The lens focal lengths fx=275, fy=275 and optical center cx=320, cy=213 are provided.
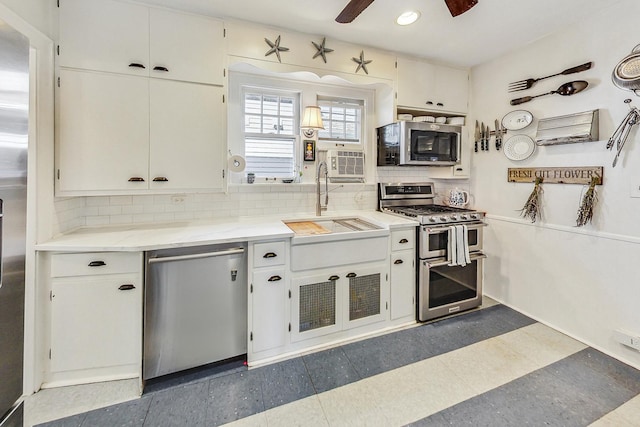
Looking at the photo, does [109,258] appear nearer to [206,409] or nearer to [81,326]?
[81,326]

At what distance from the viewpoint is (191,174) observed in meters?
2.11

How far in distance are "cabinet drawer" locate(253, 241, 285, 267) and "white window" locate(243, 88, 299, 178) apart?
96cm

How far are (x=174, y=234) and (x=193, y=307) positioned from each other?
1.69 feet

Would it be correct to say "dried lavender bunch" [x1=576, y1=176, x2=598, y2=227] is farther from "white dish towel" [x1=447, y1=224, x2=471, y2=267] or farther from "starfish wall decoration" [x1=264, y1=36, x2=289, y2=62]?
"starfish wall decoration" [x1=264, y1=36, x2=289, y2=62]

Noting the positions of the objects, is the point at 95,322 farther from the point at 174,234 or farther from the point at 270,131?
the point at 270,131

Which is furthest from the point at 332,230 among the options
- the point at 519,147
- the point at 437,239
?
the point at 519,147

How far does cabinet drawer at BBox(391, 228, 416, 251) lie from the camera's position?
241cm

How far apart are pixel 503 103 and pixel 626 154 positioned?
3.82ft

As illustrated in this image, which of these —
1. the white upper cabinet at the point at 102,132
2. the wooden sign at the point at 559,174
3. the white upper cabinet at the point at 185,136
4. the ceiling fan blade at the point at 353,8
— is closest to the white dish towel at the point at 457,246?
the wooden sign at the point at 559,174

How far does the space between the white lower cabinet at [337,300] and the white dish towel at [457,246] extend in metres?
0.67

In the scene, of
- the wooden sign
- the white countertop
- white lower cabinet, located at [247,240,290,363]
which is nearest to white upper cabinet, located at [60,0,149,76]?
the white countertop

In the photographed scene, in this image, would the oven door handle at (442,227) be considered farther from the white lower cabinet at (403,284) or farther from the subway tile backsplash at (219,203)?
the subway tile backsplash at (219,203)

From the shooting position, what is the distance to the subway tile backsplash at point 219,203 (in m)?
2.15

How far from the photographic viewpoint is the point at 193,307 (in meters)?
1.81
